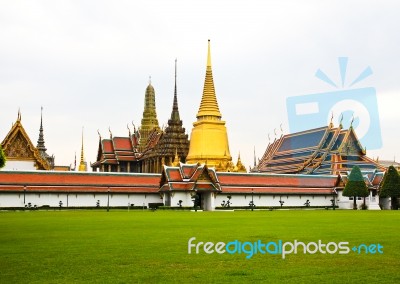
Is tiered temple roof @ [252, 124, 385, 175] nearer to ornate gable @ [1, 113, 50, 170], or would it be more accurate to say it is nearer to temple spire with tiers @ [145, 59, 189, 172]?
temple spire with tiers @ [145, 59, 189, 172]

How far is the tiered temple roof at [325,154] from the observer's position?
237 feet

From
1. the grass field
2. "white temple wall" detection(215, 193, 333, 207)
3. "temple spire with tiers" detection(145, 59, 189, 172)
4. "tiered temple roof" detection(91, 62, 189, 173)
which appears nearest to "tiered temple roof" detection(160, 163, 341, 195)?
"white temple wall" detection(215, 193, 333, 207)

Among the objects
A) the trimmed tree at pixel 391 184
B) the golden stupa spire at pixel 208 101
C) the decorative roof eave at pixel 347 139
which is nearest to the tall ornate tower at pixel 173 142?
the golden stupa spire at pixel 208 101

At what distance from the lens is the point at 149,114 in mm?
89938

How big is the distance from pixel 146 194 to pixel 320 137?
29380mm

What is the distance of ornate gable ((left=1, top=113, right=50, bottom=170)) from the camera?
58.6 metres

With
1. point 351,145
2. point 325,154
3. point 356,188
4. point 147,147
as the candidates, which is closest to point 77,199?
point 356,188

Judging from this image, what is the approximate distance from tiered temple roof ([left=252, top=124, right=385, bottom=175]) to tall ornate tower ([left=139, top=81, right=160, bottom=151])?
20122 mm

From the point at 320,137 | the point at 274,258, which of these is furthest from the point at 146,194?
the point at 274,258

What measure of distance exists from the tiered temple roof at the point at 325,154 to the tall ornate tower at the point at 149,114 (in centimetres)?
2012

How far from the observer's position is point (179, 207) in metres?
51.7

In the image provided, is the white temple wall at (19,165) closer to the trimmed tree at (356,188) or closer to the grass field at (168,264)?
the trimmed tree at (356,188)

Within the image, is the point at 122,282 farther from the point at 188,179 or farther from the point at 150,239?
the point at 188,179

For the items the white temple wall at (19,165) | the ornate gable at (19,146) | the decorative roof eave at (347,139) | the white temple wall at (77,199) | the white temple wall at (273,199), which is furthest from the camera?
the decorative roof eave at (347,139)
